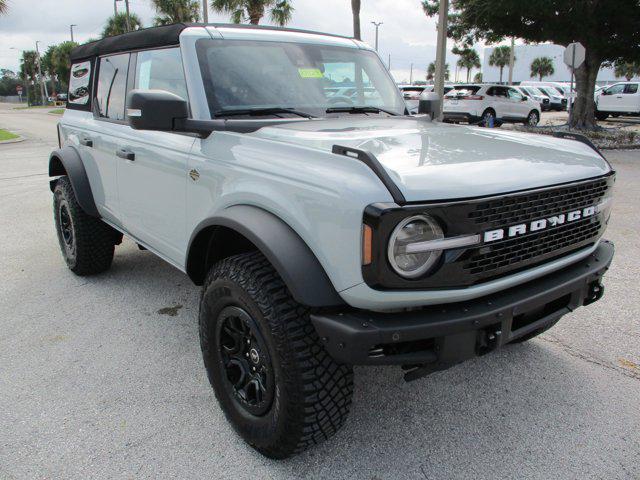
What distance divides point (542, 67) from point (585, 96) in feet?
233

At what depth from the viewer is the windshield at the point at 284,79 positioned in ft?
9.68

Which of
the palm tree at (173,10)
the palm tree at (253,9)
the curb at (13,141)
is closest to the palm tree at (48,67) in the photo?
the palm tree at (173,10)

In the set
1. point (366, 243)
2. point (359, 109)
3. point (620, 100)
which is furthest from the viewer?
point (620, 100)

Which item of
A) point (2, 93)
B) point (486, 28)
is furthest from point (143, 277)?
point (2, 93)

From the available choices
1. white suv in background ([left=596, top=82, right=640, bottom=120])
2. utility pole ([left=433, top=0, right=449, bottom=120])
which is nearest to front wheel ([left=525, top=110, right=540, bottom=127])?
white suv in background ([left=596, top=82, right=640, bottom=120])

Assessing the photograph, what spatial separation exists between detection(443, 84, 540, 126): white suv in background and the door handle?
1802 centimetres

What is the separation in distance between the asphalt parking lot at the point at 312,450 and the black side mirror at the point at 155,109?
1413mm

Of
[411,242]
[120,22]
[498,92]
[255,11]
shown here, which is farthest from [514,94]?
[120,22]

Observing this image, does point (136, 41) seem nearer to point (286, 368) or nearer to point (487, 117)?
point (286, 368)

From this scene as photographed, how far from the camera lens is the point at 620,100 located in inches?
961

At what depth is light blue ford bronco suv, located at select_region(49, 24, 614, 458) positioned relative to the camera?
192 centimetres

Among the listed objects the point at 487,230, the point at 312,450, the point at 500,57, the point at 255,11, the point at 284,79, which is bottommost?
the point at 312,450

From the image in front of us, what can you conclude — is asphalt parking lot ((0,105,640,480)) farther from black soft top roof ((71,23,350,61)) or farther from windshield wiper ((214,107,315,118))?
black soft top roof ((71,23,350,61))

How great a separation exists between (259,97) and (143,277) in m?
2.38
